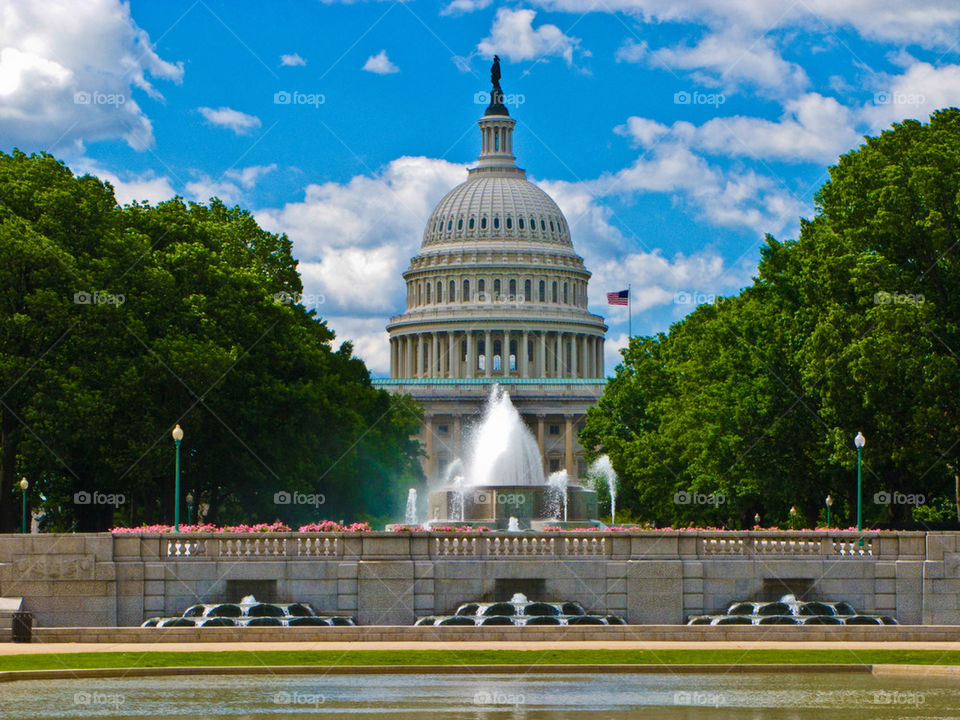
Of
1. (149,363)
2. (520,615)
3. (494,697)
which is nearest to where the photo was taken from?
(494,697)

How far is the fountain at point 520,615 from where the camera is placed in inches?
1503

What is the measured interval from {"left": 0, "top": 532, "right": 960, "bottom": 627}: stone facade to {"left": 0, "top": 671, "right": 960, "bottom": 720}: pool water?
10.6 m

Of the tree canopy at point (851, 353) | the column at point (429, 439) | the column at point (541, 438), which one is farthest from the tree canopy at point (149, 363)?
the column at point (429, 439)

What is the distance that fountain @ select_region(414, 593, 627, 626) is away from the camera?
3819cm

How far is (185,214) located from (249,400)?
26.0ft

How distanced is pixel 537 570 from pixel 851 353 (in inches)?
630

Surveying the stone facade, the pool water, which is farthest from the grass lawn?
the stone facade

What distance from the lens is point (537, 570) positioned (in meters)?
39.8

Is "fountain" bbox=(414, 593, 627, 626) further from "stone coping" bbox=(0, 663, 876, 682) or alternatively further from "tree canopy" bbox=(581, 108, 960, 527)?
"tree canopy" bbox=(581, 108, 960, 527)

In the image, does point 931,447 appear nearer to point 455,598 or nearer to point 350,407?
point 455,598

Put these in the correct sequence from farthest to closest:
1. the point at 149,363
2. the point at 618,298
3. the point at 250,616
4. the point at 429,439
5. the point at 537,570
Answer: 1. the point at 429,439
2. the point at 618,298
3. the point at 149,363
4. the point at 537,570
5. the point at 250,616

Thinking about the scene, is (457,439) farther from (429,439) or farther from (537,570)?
(537,570)

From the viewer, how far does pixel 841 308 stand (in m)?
52.2

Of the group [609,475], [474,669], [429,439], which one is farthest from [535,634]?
[429,439]
